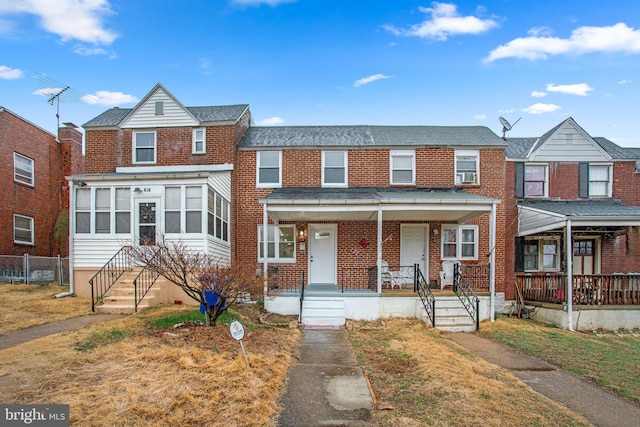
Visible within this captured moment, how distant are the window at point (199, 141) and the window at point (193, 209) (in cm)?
342

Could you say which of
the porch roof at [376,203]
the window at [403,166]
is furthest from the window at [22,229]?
the window at [403,166]

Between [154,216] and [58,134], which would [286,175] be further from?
[58,134]

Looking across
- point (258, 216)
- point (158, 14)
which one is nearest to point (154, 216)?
point (258, 216)

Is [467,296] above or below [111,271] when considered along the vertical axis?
below

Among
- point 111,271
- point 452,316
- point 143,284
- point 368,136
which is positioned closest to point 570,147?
point 368,136

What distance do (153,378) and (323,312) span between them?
692 cm

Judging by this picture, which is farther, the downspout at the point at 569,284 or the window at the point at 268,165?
the window at the point at 268,165

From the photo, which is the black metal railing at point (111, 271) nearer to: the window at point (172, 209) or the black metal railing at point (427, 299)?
the window at point (172, 209)

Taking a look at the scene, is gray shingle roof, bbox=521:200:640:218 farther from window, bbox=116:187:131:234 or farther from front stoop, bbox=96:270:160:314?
window, bbox=116:187:131:234

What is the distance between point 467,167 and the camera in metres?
15.7

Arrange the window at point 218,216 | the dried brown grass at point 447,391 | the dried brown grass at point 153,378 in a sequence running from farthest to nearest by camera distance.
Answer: the window at point 218,216
the dried brown grass at point 447,391
the dried brown grass at point 153,378

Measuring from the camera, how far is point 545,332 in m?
12.0

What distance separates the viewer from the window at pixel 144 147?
15.7 metres

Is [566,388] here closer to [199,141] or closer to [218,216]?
[218,216]
